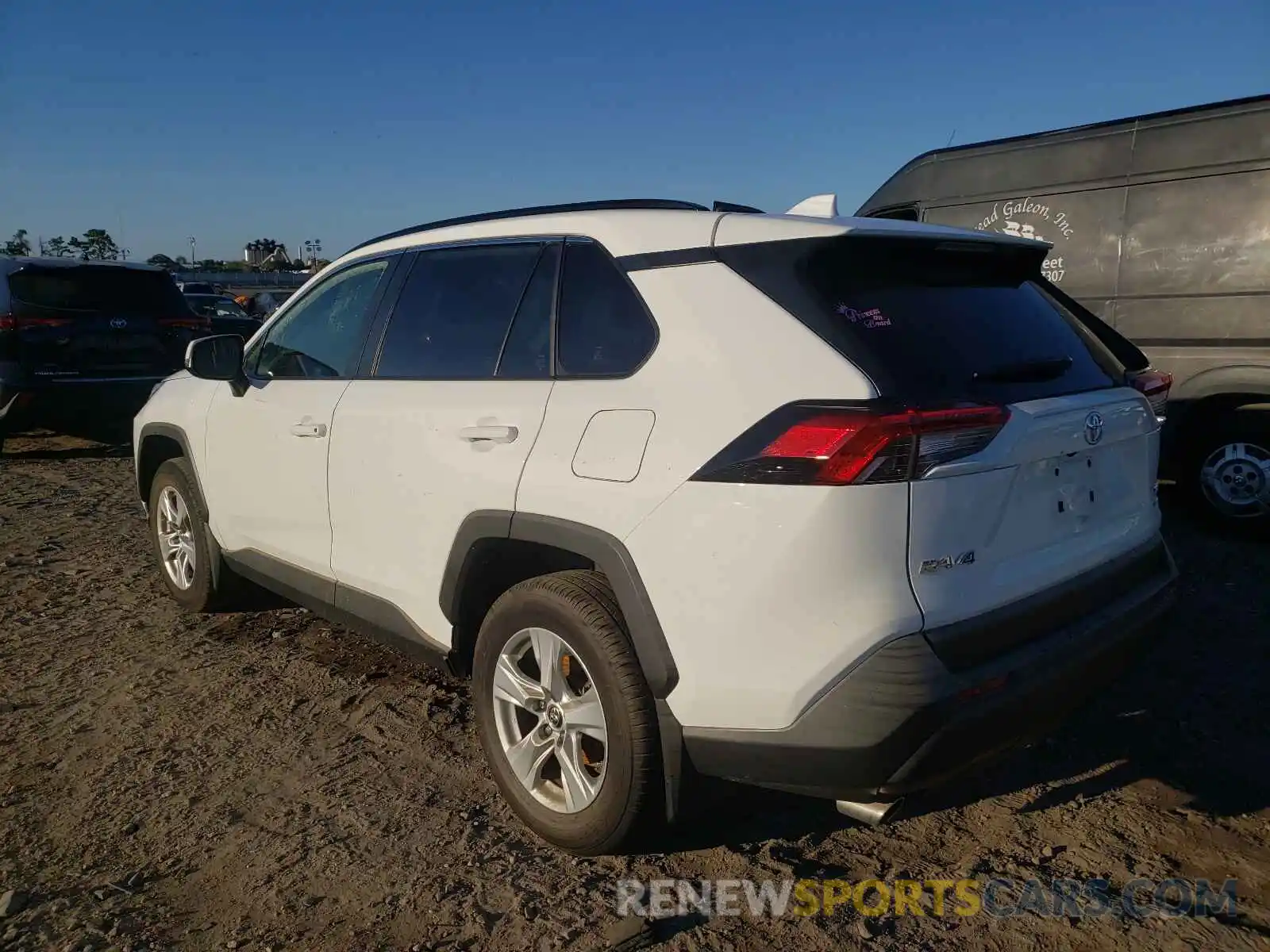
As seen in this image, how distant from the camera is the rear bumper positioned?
2.08 meters

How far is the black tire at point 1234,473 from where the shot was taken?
18.8ft

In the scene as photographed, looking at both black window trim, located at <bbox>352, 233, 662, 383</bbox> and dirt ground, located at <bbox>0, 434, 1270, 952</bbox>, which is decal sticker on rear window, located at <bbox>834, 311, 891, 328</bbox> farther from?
dirt ground, located at <bbox>0, 434, 1270, 952</bbox>

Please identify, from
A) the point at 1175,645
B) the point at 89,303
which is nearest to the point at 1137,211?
the point at 1175,645

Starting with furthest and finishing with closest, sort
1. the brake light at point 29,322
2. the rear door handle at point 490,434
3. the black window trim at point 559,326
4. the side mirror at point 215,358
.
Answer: the brake light at point 29,322 < the side mirror at point 215,358 < the rear door handle at point 490,434 < the black window trim at point 559,326

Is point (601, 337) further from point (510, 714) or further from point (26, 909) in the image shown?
point (26, 909)

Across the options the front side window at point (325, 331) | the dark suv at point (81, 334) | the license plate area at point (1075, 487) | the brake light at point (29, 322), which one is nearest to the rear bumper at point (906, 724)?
the license plate area at point (1075, 487)

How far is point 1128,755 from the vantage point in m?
3.22

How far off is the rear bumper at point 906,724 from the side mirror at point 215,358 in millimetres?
2701

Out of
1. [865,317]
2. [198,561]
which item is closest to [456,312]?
[865,317]

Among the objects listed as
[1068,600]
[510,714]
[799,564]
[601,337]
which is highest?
[601,337]

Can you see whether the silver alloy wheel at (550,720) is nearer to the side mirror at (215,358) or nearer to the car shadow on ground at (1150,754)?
the car shadow on ground at (1150,754)

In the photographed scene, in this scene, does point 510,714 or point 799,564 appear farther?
point 510,714

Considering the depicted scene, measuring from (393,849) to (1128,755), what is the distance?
2.43 meters

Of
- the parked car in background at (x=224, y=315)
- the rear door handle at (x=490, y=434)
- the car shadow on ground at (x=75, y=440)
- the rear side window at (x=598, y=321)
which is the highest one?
the rear side window at (x=598, y=321)
